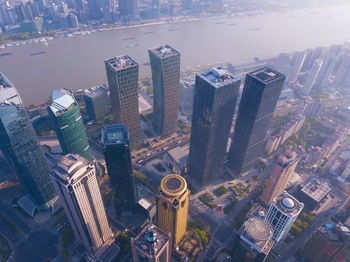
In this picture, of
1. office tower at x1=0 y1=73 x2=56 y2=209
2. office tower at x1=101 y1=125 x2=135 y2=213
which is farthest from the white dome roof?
office tower at x1=0 y1=73 x2=56 y2=209

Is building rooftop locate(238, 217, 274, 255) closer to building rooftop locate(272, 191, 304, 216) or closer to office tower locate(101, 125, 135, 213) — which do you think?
building rooftop locate(272, 191, 304, 216)

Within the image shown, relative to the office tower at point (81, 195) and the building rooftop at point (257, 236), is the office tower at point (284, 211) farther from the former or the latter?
the office tower at point (81, 195)

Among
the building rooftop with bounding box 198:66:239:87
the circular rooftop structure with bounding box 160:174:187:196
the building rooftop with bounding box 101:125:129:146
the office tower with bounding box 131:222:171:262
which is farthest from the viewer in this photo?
the building rooftop with bounding box 198:66:239:87

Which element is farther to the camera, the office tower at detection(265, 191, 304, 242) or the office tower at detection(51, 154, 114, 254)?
the office tower at detection(265, 191, 304, 242)

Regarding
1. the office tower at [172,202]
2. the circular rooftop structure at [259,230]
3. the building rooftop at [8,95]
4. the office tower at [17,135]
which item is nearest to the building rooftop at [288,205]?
the circular rooftop structure at [259,230]

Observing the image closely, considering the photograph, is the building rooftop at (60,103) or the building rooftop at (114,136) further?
the building rooftop at (60,103)

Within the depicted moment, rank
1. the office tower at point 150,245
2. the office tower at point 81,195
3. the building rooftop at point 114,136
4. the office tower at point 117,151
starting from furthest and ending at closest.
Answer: the office tower at point 117,151
the building rooftop at point 114,136
the office tower at point 81,195
the office tower at point 150,245

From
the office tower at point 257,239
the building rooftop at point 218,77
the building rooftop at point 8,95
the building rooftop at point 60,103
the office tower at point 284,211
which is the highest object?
the building rooftop at point 218,77
